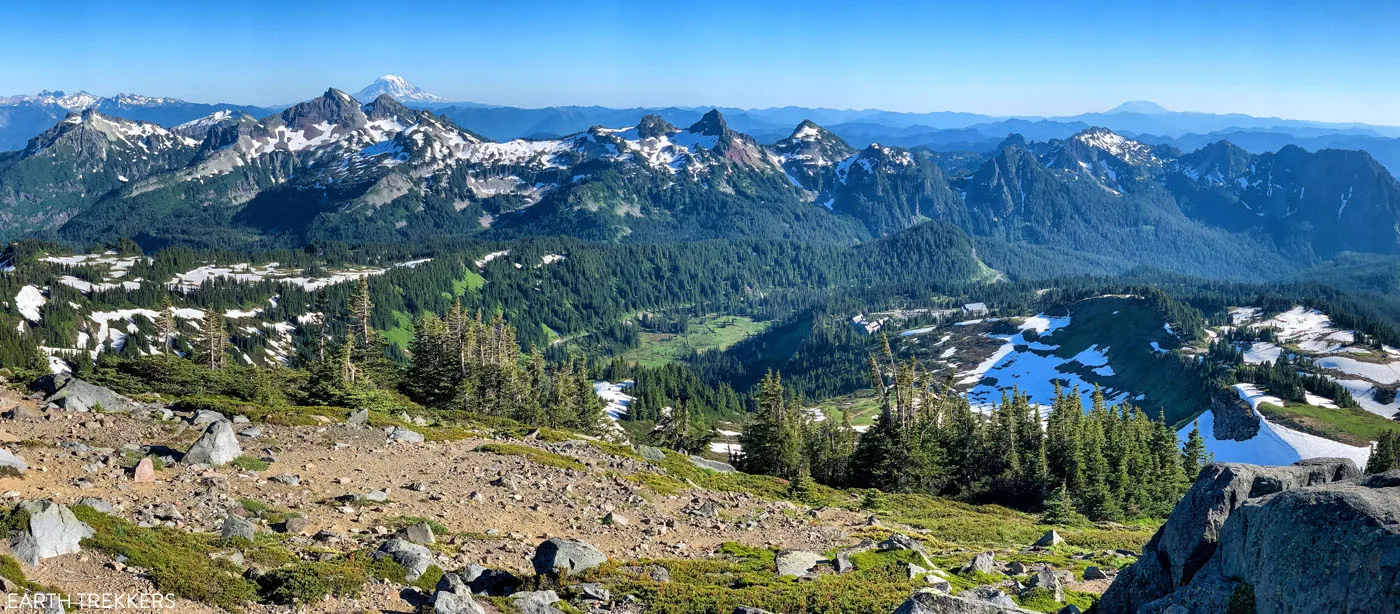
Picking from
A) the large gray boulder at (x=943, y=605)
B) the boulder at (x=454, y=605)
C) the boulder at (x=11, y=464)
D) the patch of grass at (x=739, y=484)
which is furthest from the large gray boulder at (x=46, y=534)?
the patch of grass at (x=739, y=484)

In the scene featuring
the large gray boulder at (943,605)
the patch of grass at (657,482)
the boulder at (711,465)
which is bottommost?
the boulder at (711,465)

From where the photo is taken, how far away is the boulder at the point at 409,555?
76.6 ft

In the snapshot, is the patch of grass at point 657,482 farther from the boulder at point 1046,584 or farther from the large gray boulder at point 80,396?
the large gray boulder at point 80,396

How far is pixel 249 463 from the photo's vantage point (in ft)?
109

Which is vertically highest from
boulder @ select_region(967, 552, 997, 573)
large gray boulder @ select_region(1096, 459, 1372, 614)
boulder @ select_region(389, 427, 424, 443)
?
large gray boulder @ select_region(1096, 459, 1372, 614)

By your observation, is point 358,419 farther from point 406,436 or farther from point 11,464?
point 11,464

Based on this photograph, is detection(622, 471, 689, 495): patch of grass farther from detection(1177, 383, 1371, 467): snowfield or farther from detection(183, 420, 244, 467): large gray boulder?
detection(1177, 383, 1371, 467): snowfield

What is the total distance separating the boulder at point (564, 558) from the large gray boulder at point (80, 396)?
95.9 feet

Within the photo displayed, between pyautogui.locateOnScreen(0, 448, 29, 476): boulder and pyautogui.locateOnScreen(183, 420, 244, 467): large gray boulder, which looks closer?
pyautogui.locateOnScreen(0, 448, 29, 476): boulder

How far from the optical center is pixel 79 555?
790 inches

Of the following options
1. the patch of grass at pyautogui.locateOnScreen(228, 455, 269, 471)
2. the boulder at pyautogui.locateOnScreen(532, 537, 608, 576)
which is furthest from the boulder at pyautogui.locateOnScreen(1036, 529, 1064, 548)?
the patch of grass at pyautogui.locateOnScreen(228, 455, 269, 471)

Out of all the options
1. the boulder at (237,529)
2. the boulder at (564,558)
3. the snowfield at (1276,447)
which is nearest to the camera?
the boulder at (237,529)

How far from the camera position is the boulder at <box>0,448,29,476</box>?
2708cm

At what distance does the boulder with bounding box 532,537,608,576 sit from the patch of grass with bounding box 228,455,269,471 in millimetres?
15019
